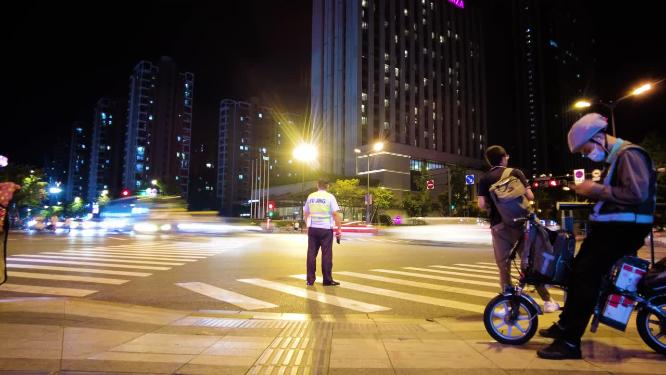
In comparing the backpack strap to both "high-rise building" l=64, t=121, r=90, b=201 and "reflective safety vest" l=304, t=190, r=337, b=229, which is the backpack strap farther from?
"high-rise building" l=64, t=121, r=90, b=201

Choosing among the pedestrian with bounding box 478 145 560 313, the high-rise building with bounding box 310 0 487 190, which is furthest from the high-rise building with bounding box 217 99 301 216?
the pedestrian with bounding box 478 145 560 313

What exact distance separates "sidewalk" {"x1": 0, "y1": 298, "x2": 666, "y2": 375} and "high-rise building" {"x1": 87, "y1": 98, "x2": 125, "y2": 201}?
14964 cm

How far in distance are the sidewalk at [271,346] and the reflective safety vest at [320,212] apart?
260 centimetres

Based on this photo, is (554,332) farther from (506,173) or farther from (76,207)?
(76,207)

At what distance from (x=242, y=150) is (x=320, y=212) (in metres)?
139

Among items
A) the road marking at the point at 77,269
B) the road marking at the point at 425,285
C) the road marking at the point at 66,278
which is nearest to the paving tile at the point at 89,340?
the road marking at the point at 66,278

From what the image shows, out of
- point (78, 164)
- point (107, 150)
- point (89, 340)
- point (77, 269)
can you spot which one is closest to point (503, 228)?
point (89, 340)

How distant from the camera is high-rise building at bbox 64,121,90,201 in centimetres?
15538

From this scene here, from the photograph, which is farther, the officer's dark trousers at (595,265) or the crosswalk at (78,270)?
the crosswalk at (78,270)

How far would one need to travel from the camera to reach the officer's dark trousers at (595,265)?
3449 millimetres

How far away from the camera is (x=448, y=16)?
106625mm

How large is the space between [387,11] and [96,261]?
92925 millimetres

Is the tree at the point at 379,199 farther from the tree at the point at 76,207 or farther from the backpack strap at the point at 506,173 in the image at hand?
the tree at the point at 76,207

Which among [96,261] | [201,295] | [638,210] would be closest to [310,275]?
[201,295]
